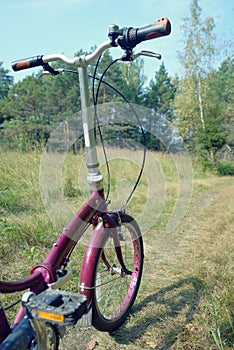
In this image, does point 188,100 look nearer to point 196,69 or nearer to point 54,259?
point 196,69

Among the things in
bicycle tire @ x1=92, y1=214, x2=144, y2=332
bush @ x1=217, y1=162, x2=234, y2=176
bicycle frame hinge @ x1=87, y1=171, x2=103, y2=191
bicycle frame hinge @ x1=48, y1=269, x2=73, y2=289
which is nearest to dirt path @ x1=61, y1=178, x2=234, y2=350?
bicycle tire @ x1=92, y1=214, x2=144, y2=332

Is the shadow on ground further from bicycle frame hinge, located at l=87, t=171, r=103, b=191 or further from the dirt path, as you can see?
bicycle frame hinge, located at l=87, t=171, r=103, b=191

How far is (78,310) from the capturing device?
0.96m

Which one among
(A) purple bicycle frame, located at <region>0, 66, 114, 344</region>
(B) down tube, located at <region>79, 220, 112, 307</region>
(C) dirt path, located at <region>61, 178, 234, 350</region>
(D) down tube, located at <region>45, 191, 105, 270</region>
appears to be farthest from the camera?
(C) dirt path, located at <region>61, 178, 234, 350</region>

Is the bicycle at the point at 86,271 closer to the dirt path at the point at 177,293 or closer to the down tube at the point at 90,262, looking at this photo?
the down tube at the point at 90,262

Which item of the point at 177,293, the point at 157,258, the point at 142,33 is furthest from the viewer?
the point at 157,258

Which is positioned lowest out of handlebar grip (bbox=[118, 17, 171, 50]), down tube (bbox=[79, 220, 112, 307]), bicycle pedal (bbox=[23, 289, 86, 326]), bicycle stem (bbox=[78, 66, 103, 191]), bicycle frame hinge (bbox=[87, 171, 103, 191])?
down tube (bbox=[79, 220, 112, 307])

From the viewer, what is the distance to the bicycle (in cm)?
100

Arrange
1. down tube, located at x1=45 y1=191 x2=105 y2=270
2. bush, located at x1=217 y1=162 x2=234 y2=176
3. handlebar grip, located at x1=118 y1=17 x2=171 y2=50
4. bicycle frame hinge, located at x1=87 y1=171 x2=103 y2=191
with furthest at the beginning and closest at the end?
bush, located at x1=217 y1=162 x2=234 y2=176
bicycle frame hinge, located at x1=87 y1=171 x2=103 y2=191
down tube, located at x1=45 y1=191 x2=105 y2=270
handlebar grip, located at x1=118 y1=17 x2=171 y2=50

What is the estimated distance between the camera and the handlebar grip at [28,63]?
Result: 1.59 metres

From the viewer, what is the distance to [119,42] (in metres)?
1.32

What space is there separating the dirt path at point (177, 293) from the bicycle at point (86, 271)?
0.15 meters

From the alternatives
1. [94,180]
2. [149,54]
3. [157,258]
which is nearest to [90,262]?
[94,180]

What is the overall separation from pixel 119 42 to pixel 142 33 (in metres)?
0.12
